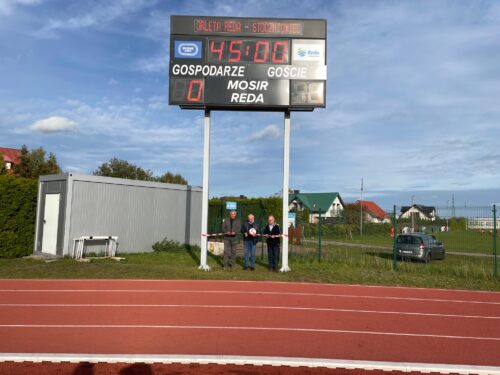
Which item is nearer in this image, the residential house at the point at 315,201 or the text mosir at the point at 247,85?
the text mosir at the point at 247,85

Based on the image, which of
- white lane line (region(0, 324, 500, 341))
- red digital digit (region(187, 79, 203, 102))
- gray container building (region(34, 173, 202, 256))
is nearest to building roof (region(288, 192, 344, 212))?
gray container building (region(34, 173, 202, 256))

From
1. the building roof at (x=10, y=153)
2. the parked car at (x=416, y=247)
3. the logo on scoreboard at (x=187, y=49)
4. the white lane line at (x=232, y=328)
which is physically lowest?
the white lane line at (x=232, y=328)

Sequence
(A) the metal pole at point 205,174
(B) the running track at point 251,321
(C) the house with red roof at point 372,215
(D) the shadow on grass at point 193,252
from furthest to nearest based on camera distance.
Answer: (C) the house with red roof at point 372,215, (D) the shadow on grass at point 193,252, (A) the metal pole at point 205,174, (B) the running track at point 251,321

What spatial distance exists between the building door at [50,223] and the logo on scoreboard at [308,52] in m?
11.2

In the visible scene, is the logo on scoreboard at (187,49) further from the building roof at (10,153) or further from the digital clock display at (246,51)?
the building roof at (10,153)

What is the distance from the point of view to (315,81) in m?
13.5

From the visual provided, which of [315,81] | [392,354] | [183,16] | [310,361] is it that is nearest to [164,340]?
[310,361]

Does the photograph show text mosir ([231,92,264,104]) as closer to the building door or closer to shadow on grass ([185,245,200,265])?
shadow on grass ([185,245,200,265])

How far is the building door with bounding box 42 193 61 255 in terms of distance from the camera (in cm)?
1758

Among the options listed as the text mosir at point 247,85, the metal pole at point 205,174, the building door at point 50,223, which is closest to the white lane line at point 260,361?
the metal pole at point 205,174

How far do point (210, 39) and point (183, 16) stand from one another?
117 cm

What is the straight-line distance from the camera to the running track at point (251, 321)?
609cm

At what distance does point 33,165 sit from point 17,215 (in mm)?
28035

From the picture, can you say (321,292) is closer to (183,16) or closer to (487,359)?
(487,359)
